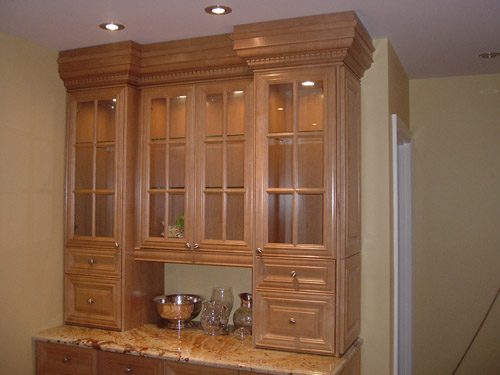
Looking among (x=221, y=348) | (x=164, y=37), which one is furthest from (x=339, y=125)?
(x=221, y=348)

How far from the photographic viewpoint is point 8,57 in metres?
2.89

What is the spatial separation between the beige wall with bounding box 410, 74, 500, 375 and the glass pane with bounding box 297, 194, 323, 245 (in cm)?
157

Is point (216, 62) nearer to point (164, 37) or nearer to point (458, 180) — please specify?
point (164, 37)

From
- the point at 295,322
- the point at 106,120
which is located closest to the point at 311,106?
the point at 295,322

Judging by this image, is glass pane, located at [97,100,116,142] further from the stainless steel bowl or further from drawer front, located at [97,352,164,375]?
drawer front, located at [97,352,164,375]

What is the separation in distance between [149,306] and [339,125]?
169 cm

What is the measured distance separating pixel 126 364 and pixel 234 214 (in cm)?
101

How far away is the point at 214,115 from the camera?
3.02 m

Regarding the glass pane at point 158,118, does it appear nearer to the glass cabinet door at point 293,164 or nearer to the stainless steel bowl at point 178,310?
the glass cabinet door at point 293,164

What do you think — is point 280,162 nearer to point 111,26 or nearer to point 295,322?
point 295,322

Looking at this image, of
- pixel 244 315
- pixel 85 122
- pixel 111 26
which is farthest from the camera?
pixel 85 122

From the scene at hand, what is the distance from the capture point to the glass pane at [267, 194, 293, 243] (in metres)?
2.72

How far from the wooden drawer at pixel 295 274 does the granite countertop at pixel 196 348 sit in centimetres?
35

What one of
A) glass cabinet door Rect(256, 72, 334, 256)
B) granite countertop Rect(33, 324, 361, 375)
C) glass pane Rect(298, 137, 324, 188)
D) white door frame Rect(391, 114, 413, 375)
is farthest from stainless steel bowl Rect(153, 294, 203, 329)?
white door frame Rect(391, 114, 413, 375)
